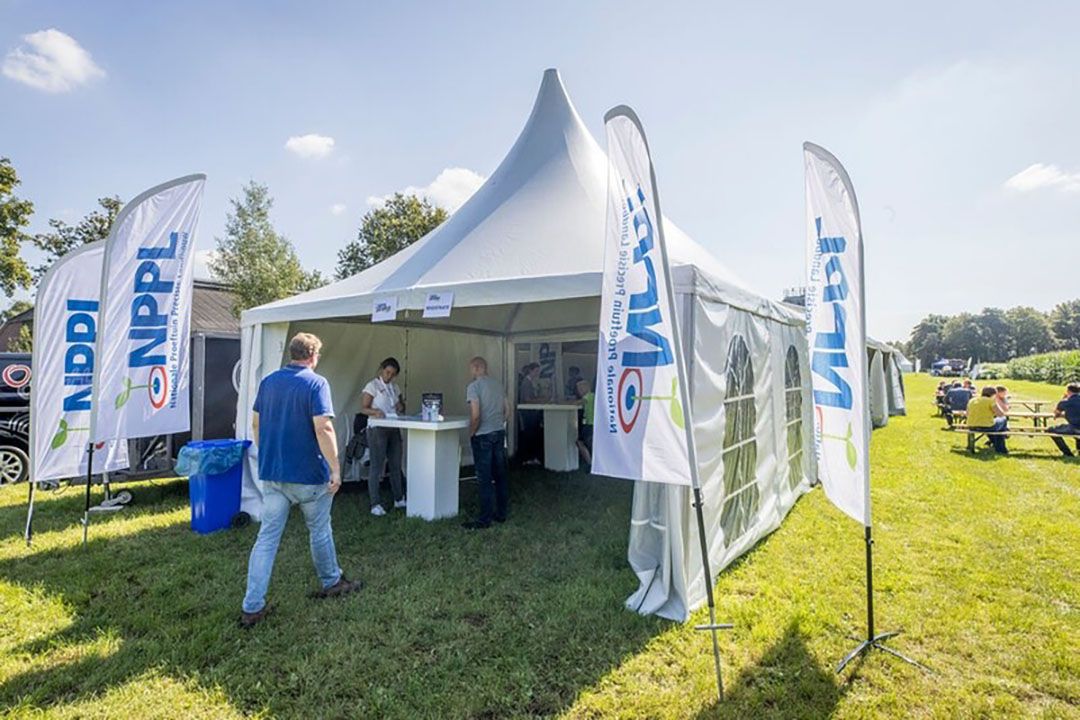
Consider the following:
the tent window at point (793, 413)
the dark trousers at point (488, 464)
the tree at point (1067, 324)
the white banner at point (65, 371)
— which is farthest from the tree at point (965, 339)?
the white banner at point (65, 371)

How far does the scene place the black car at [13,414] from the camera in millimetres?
6969

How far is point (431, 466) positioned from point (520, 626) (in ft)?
7.85

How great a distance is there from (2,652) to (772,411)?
18.7 ft

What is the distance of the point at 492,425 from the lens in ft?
16.9

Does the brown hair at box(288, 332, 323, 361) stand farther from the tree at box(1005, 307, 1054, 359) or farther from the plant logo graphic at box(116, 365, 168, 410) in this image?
the tree at box(1005, 307, 1054, 359)

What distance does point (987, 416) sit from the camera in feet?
31.0

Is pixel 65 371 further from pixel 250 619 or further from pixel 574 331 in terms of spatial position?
pixel 574 331

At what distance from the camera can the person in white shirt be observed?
5773 millimetres

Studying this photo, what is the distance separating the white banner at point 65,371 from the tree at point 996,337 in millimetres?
93483

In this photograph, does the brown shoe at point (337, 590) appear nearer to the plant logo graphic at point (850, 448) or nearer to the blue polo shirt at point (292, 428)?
the blue polo shirt at point (292, 428)

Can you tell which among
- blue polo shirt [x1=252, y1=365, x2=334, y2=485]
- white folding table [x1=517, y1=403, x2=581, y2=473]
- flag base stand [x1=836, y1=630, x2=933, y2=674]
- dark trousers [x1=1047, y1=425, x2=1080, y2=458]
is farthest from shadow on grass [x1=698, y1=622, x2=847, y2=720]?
dark trousers [x1=1047, y1=425, x2=1080, y2=458]

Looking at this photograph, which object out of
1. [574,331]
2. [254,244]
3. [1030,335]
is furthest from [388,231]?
[1030,335]

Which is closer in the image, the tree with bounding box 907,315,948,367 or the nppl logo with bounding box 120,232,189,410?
the nppl logo with bounding box 120,232,189,410

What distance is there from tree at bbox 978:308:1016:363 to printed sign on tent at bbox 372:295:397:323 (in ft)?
302
